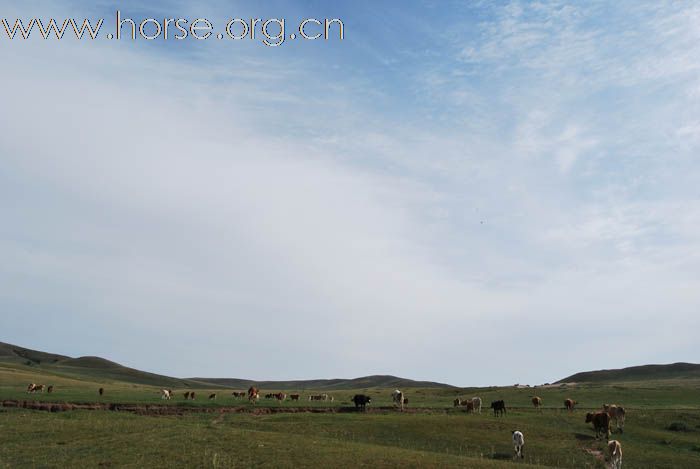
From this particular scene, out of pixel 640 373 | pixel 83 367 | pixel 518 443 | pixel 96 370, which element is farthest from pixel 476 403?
pixel 83 367

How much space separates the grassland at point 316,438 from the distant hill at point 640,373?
80.7 metres

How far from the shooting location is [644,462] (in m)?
34.8

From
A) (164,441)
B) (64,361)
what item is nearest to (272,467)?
(164,441)

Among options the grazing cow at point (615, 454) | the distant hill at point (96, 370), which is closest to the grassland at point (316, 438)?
the grazing cow at point (615, 454)

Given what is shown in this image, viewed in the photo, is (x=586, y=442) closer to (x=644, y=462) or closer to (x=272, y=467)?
(x=644, y=462)

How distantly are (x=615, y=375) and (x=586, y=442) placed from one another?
106034 millimetres

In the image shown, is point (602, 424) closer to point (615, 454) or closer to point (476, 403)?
point (615, 454)

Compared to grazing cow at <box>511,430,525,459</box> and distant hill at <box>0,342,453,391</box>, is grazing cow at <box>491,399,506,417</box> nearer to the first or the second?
grazing cow at <box>511,430,525,459</box>

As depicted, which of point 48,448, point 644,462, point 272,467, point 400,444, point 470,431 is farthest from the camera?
point 470,431

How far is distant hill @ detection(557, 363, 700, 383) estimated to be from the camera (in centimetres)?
12644

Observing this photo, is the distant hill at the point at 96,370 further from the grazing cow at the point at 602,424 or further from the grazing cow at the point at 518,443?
the grazing cow at the point at 602,424

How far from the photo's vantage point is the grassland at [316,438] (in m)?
28.1

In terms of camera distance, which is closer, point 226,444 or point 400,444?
point 226,444

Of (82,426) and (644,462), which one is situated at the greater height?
(82,426)
